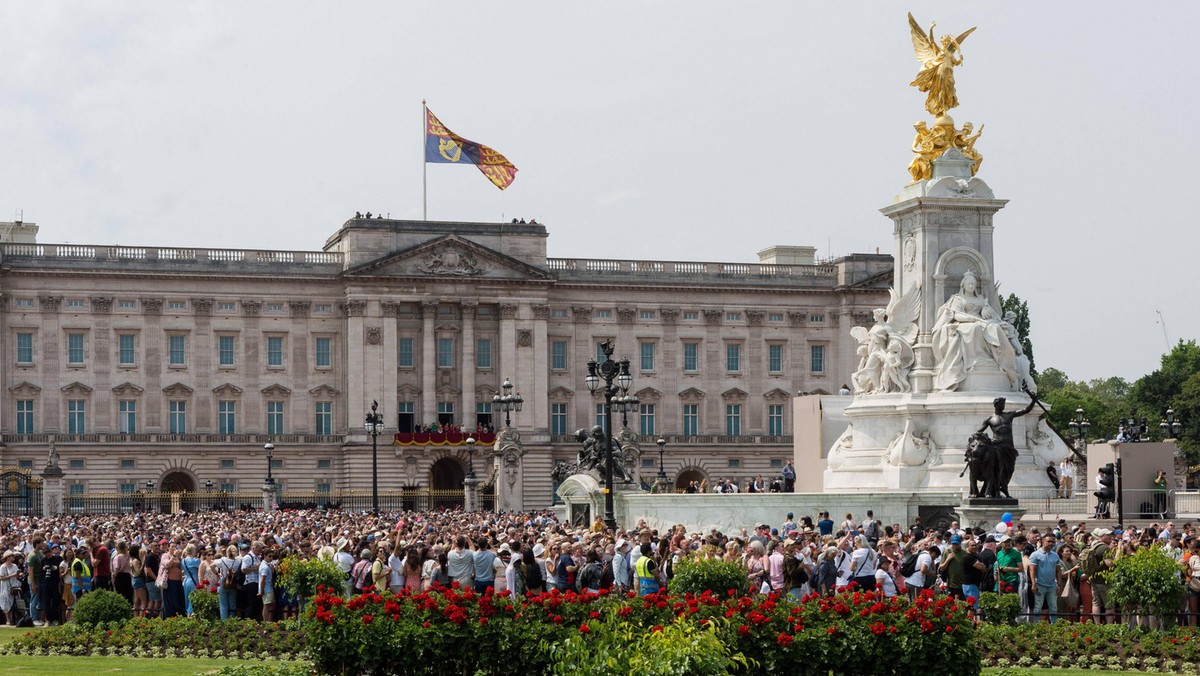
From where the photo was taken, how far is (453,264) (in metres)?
90.2

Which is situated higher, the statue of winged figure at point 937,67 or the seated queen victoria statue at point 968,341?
the statue of winged figure at point 937,67

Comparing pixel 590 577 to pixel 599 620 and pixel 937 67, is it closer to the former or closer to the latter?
pixel 599 620

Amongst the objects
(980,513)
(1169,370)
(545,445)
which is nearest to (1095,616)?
(980,513)

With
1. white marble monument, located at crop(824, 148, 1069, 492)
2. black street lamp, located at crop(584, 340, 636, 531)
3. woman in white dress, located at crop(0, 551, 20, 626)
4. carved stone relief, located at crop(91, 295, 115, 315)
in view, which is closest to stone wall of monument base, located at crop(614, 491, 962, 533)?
black street lamp, located at crop(584, 340, 636, 531)

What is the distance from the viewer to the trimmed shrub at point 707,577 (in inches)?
872

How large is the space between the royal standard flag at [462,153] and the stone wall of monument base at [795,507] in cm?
4474

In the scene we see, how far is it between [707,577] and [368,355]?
6825 cm

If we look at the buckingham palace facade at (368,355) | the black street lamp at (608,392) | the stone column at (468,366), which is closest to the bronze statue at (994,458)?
the black street lamp at (608,392)

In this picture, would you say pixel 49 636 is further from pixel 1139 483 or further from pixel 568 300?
pixel 568 300

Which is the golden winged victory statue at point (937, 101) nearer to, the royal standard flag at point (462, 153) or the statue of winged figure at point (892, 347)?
the statue of winged figure at point (892, 347)

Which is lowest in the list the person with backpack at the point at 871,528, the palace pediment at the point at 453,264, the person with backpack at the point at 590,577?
the person with backpack at the point at 590,577

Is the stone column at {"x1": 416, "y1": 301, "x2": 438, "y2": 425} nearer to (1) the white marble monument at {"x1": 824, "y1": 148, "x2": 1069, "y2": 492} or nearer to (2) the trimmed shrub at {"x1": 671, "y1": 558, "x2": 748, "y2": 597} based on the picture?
(1) the white marble monument at {"x1": 824, "y1": 148, "x2": 1069, "y2": 492}

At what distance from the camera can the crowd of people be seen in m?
24.0

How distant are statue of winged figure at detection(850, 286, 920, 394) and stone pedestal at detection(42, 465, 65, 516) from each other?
39592 millimetres
